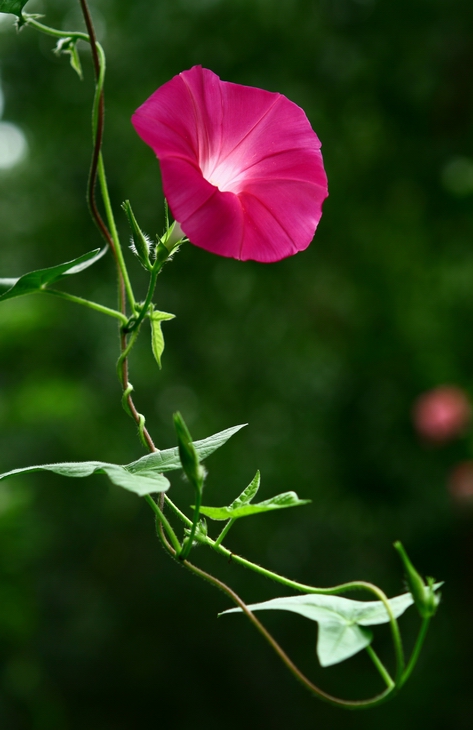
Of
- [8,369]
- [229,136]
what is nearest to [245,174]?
[229,136]

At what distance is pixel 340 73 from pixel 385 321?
0.99 meters

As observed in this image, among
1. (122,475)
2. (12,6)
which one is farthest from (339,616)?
(12,6)

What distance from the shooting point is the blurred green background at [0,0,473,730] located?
2904 millimetres

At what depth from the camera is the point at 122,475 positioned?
37 centimetres

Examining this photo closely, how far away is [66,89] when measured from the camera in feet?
10.7

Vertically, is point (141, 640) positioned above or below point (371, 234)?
below

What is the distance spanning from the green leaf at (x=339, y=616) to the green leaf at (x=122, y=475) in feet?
0.25

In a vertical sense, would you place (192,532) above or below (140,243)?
below

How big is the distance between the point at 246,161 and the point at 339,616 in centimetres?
26

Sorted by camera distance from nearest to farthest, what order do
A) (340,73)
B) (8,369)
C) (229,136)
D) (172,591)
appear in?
(229,136), (8,369), (340,73), (172,591)

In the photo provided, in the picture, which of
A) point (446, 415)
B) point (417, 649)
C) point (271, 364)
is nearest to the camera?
point (417, 649)

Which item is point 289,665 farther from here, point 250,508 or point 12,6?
point 12,6

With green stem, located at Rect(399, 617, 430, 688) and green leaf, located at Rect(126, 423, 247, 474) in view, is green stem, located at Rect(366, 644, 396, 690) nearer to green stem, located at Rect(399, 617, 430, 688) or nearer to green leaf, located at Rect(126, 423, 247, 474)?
green stem, located at Rect(399, 617, 430, 688)

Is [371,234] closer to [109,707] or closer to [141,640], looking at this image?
[141,640]
